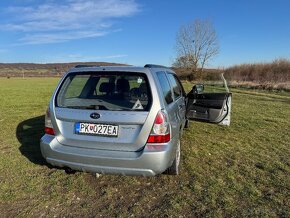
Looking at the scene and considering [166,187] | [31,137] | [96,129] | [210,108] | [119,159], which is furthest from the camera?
[31,137]

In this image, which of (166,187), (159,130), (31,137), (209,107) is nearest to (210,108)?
(209,107)

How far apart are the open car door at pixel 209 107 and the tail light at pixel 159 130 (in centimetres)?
292

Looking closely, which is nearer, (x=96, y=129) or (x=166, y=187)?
(x=96, y=129)

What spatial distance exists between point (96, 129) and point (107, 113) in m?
0.25

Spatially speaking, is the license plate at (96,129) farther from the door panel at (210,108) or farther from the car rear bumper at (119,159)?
the door panel at (210,108)

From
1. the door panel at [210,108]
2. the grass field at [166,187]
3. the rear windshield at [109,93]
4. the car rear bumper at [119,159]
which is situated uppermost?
the rear windshield at [109,93]

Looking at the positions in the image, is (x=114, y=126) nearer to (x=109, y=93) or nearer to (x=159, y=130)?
(x=159, y=130)

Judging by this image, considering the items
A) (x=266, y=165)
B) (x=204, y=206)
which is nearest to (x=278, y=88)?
(x=266, y=165)

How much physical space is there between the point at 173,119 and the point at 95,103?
1.09 metres

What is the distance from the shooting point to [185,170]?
4.56 meters

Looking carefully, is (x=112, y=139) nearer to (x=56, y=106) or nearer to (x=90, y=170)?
(x=90, y=170)

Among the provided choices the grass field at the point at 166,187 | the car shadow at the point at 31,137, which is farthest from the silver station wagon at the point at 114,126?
the car shadow at the point at 31,137

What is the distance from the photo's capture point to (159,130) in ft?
11.1

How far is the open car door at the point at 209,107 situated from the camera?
20.0ft
